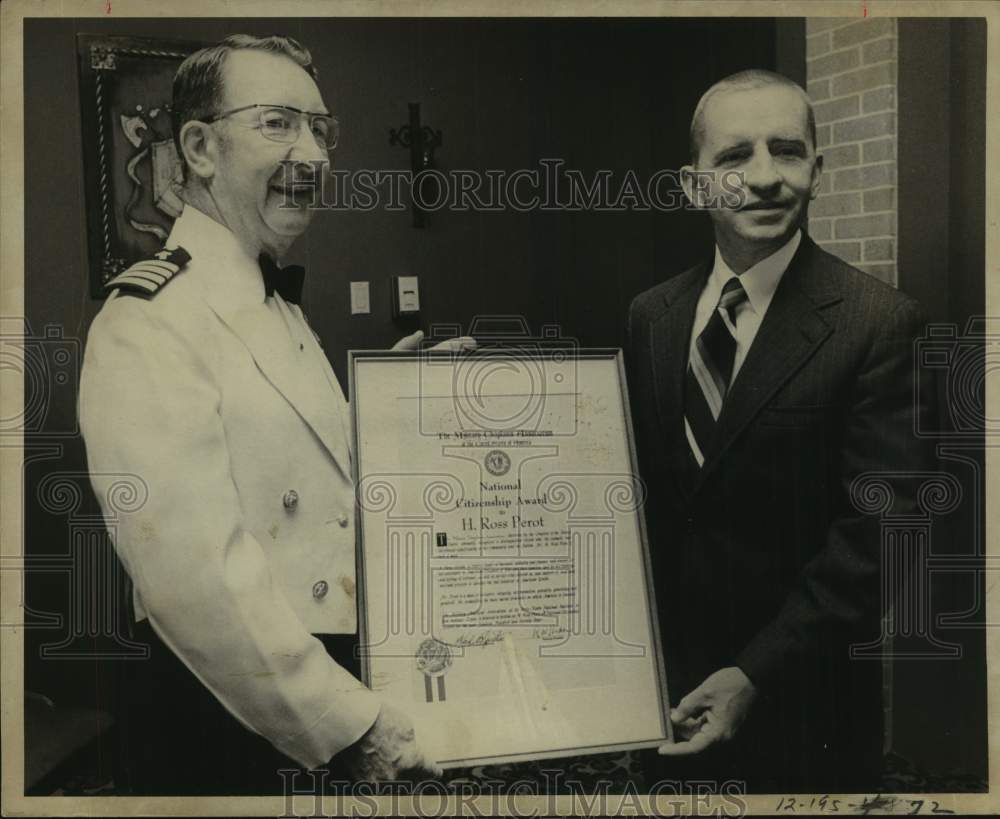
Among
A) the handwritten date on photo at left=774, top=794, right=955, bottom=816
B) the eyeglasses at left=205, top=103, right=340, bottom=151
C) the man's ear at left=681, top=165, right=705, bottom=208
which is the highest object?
the eyeglasses at left=205, top=103, right=340, bottom=151

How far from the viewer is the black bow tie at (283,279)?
2453 millimetres

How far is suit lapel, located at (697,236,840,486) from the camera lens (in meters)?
2.49

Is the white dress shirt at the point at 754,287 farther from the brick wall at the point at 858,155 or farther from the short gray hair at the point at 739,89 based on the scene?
the short gray hair at the point at 739,89

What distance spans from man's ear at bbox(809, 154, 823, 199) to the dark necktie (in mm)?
275

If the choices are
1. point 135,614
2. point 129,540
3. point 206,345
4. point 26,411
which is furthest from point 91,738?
point 206,345

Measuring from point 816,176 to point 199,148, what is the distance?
1.48 meters

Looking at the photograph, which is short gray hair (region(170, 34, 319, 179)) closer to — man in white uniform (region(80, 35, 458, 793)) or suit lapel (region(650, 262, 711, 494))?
man in white uniform (region(80, 35, 458, 793))

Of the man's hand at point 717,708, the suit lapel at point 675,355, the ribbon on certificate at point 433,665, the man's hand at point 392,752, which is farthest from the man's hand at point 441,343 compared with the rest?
the man's hand at point 717,708

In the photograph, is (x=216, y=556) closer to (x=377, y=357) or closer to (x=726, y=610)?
(x=377, y=357)

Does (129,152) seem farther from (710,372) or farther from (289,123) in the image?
(710,372)

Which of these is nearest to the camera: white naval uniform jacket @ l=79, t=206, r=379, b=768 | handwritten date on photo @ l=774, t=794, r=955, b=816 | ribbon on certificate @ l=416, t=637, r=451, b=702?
white naval uniform jacket @ l=79, t=206, r=379, b=768

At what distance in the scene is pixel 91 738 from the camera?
258 cm

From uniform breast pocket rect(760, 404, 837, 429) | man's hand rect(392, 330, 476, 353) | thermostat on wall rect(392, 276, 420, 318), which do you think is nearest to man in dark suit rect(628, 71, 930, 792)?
uniform breast pocket rect(760, 404, 837, 429)

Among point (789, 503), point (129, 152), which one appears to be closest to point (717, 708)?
point (789, 503)
